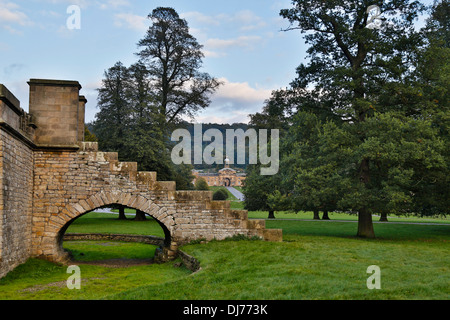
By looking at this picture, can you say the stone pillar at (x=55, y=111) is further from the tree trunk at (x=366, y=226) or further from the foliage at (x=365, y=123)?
the tree trunk at (x=366, y=226)

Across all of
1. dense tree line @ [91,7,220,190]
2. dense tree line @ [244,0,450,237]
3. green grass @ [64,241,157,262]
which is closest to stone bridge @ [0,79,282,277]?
green grass @ [64,241,157,262]

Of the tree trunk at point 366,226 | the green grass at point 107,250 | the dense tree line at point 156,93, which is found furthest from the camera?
the dense tree line at point 156,93

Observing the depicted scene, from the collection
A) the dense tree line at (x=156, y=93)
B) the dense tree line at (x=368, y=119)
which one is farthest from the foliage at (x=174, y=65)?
the dense tree line at (x=368, y=119)

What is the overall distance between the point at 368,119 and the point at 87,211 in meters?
12.5

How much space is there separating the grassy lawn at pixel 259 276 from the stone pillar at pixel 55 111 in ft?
13.0

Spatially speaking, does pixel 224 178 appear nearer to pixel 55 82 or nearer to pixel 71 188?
pixel 71 188

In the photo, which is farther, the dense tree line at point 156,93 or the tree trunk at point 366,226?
the dense tree line at point 156,93

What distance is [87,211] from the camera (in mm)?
13164

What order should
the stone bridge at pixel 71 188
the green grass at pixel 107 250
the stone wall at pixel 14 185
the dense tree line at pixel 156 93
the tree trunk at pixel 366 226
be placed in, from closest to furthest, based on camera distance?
the stone wall at pixel 14 185 < the stone bridge at pixel 71 188 < the green grass at pixel 107 250 < the tree trunk at pixel 366 226 < the dense tree line at pixel 156 93

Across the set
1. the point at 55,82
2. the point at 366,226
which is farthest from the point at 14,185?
the point at 366,226

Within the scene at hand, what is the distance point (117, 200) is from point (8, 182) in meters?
3.75

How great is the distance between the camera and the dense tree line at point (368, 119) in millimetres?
17188

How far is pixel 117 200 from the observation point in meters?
13.4
